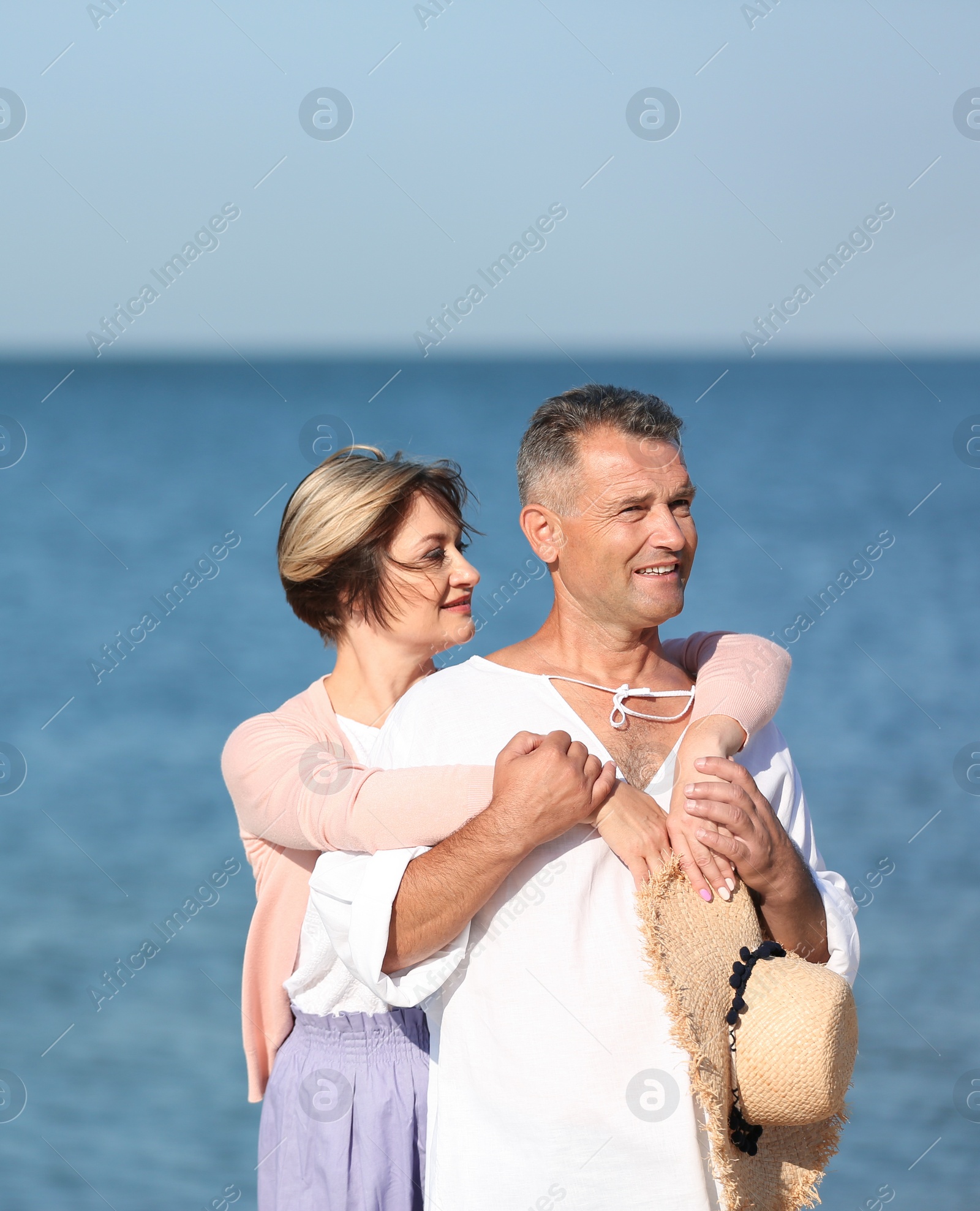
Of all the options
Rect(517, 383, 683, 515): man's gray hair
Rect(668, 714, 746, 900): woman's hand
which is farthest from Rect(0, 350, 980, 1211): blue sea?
Rect(668, 714, 746, 900): woman's hand

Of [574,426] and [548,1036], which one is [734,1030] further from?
[574,426]

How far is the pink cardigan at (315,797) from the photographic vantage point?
2.94m

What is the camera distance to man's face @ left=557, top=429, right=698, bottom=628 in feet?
10.5

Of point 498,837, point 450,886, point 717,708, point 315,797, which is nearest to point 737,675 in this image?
point 717,708

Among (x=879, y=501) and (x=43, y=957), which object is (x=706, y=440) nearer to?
(x=879, y=501)

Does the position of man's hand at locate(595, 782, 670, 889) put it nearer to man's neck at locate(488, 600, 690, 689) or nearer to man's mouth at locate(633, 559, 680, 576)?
man's neck at locate(488, 600, 690, 689)

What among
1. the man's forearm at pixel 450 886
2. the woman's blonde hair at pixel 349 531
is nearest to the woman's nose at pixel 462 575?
the woman's blonde hair at pixel 349 531

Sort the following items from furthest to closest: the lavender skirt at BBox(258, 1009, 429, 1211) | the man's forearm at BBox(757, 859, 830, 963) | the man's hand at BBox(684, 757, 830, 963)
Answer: the lavender skirt at BBox(258, 1009, 429, 1211)
the man's forearm at BBox(757, 859, 830, 963)
the man's hand at BBox(684, 757, 830, 963)

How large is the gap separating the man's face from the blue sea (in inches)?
107

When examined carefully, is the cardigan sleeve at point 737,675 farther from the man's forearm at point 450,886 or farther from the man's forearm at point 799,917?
the man's forearm at point 450,886

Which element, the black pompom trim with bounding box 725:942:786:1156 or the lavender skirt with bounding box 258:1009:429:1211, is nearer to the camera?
the black pompom trim with bounding box 725:942:786:1156

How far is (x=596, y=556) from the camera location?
10.6 feet

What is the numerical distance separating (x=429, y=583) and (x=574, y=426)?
2.49 ft

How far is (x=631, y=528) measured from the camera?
3205mm
